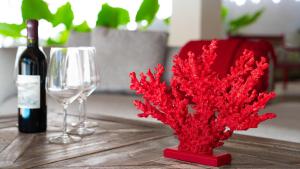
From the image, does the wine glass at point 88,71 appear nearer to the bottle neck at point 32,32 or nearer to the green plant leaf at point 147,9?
the bottle neck at point 32,32

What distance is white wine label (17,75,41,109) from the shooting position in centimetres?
Answer: 121

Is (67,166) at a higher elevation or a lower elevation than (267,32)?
lower

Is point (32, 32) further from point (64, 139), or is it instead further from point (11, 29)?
point (11, 29)

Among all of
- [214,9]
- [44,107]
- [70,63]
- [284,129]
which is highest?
[214,9]

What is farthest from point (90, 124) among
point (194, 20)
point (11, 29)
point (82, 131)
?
point (194, 20)

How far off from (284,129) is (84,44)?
153 cm

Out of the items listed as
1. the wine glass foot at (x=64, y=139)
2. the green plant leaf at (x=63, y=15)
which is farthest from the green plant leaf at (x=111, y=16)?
the wine glass foot at (x=64, y=139)

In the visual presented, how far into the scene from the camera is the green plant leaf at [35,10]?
3.22 metres

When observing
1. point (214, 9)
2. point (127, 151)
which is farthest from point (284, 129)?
point (214, 9)

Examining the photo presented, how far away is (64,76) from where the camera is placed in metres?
1.10

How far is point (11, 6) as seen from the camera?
4.84 m

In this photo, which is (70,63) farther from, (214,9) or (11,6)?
(11,6)

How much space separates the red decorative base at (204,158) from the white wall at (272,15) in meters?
7.42

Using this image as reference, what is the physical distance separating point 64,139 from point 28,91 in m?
0.16
